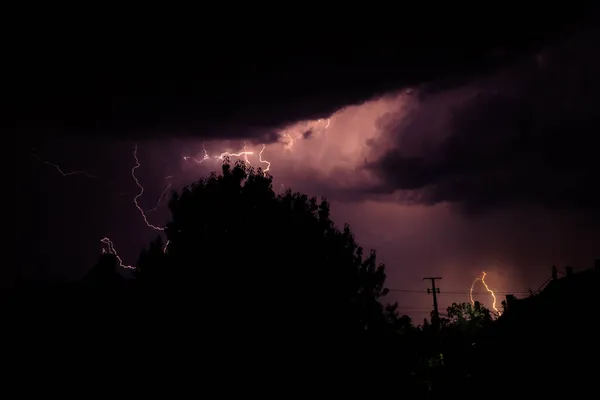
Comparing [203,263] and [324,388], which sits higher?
[203,263]

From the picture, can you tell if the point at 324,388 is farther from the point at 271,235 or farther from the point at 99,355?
the point at 99,355

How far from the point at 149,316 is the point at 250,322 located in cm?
254

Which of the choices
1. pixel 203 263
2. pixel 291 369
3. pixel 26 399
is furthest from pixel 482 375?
pixel 26 399

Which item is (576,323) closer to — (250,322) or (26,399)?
(250,322)

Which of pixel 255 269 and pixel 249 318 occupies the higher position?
pixel 255 269

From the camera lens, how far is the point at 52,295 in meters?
14.1

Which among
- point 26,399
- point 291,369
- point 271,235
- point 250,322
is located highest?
point 271,235

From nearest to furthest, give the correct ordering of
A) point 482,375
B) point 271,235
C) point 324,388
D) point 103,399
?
1. point 103,399
2. point 324,388
3. point 271,235
4. point 482,375

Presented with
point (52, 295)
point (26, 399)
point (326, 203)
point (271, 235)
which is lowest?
point (26, 399)

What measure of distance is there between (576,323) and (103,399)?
13.4 meters

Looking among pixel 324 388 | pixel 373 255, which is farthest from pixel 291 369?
pixel 373 255

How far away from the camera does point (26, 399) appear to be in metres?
11.0

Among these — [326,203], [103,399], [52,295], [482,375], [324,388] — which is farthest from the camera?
[482,375]

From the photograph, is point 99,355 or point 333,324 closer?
point 99,355
